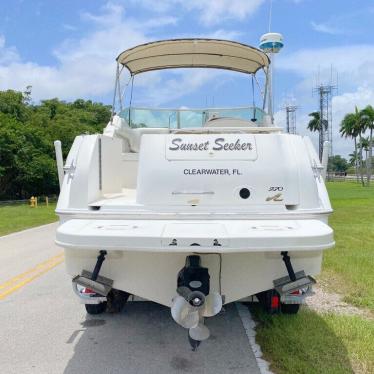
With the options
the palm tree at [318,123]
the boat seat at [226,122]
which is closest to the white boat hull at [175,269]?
the boat seat at [226,122]

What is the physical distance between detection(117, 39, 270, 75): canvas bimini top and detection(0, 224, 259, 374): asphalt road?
3.66 meters

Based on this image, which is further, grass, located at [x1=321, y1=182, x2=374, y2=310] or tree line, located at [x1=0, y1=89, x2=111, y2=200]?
tree line, located at [x1=0, y1=89, x2=111, y2=200]

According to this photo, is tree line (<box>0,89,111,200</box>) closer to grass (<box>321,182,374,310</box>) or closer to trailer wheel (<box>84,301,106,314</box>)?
grass (<box>321,182,374,310</box>)

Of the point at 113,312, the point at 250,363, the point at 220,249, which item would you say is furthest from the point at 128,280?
the point at 113,312

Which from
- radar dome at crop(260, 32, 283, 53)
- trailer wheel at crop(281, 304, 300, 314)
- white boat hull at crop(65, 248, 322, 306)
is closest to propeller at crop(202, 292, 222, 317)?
white boat hull at crop(65, 248, 322, 306)

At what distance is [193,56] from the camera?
25.2ft

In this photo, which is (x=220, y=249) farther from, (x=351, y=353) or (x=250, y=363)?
(x=351, y=353)

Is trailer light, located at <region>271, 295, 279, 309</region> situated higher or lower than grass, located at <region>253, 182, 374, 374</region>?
higher

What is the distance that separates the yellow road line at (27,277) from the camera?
727cm

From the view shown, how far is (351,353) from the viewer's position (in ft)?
14.7

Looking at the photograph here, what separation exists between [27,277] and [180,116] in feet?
12.6

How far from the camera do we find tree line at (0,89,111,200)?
1284 inches

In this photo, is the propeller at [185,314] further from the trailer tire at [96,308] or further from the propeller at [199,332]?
the trailer tire at [96,308]

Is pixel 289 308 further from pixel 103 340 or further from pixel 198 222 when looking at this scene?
pixel 103 340
